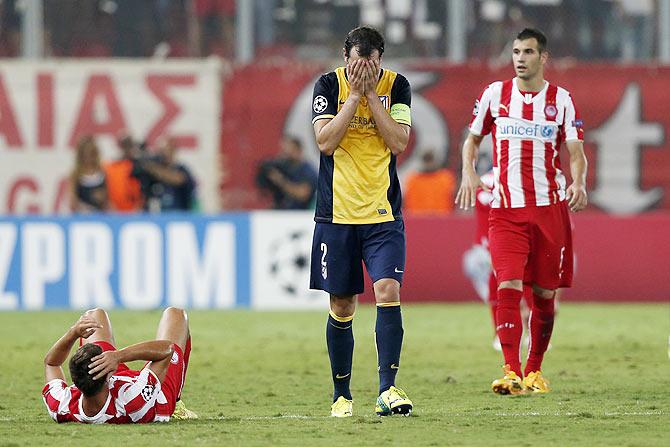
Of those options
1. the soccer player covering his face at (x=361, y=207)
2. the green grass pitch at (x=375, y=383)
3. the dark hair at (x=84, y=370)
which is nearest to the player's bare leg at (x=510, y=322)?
the green grass pitch at (x=375, y=383)

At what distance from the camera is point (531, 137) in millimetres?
9766

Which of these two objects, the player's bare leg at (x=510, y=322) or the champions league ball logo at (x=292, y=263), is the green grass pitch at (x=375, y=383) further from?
the champions league ball logo at (x=292, y=263)

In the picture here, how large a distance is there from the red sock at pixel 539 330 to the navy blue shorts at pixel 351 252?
5.97 ft

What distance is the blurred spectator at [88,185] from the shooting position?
18328 millimetres

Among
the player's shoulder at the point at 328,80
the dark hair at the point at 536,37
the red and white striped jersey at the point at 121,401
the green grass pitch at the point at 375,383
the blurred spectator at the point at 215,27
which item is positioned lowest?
the green grass pitch at the point at 375,383

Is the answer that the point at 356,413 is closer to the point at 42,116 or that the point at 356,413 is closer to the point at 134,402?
the point at 134,402

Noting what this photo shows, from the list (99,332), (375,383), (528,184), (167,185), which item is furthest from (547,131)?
(167,185)

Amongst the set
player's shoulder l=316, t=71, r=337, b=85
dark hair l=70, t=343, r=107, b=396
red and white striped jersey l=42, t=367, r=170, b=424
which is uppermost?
player's shoulder l=316, t=71, r=337, b=85

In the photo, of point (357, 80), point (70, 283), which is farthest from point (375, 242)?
point (70, 283)

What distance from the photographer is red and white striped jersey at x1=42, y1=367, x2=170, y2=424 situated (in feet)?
25.2

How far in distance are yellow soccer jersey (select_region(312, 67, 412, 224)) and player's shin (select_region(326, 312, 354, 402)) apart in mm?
593

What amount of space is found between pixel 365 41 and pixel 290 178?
11088mm

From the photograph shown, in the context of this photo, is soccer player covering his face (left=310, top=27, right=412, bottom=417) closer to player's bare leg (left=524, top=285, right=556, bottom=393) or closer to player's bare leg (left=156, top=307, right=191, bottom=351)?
player's bare leg (left=156, top=307, right=191, bottom=351)

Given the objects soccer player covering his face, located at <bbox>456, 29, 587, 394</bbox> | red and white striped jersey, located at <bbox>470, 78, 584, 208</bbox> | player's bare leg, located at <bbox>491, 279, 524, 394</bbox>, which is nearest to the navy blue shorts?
soccer player covering his face, located at <bbox>456, 29, 587, 394</bbox>
